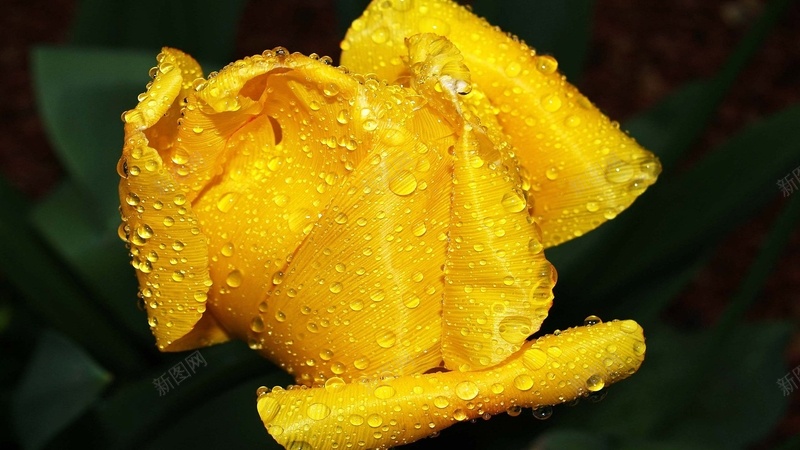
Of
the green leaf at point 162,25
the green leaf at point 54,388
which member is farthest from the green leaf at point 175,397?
the green leaf at point 162,25

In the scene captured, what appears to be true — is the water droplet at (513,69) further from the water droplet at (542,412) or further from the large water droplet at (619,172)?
the water droplet at (542,412)

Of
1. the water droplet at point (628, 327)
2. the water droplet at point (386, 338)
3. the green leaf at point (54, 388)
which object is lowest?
the green leaf at point (54, 388)

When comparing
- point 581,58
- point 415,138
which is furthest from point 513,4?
point 415,138

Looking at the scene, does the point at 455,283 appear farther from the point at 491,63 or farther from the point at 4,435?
the point at 4,435

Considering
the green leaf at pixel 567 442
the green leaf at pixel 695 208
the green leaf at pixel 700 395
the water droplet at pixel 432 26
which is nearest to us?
the water droplet at pixel 432 26

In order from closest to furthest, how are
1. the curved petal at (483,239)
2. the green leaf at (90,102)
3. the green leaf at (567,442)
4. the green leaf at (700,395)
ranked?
the curved petal at (483,239)
the green leaf at (567,442)
the green leaf at (90,102)
the green leaf at (700,395)

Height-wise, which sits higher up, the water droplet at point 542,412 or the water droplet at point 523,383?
the water droplet at point 523,383

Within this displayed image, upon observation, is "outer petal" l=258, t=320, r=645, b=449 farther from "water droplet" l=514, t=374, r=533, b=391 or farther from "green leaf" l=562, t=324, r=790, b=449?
"green leaf" l=562, t=324, r=790, b=449
